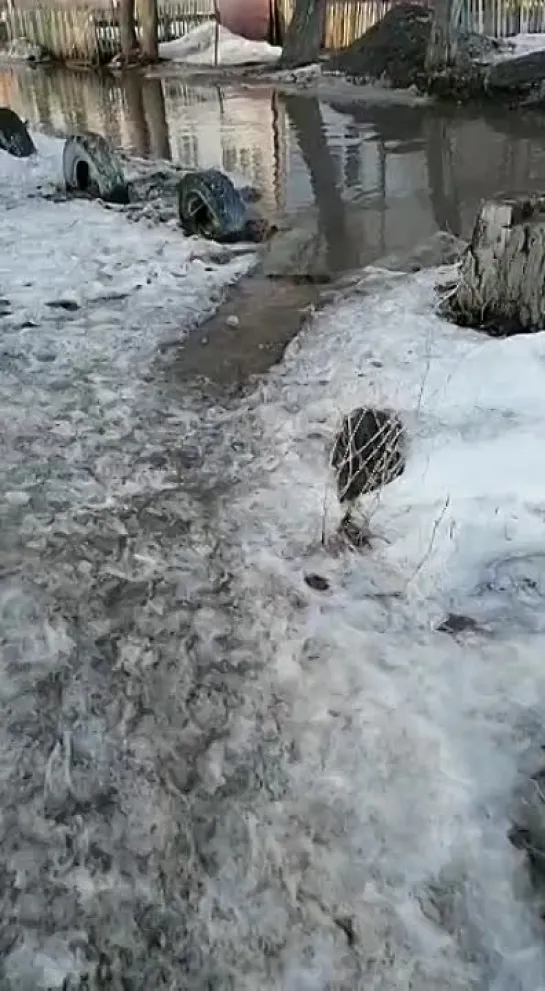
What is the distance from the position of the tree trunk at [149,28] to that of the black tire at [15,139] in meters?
11.1

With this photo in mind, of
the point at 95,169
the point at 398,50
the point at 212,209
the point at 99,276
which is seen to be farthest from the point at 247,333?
the point at 398,50

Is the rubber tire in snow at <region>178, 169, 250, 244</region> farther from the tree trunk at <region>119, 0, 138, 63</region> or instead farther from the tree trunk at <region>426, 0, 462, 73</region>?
the tree trunk at <region>119, 0, 138, 63</region>

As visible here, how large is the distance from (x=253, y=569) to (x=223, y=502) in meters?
0.54

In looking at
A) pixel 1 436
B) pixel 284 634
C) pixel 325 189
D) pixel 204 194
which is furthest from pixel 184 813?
pixel 325 189

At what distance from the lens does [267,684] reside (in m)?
2.92

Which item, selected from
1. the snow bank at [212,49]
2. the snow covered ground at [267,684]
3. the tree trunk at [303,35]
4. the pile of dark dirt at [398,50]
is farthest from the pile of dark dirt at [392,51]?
the snow covered ground at [267,684]

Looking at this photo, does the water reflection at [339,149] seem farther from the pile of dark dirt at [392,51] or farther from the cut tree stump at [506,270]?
the pile of dark dirt at [392,51]

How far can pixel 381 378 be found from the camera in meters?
4.87

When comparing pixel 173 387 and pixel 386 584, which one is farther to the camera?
pixel 173 387

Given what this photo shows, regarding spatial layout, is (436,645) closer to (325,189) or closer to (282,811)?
(282,811)

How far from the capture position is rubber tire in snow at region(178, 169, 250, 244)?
7496 millimetres

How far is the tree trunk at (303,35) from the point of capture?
18062 mm

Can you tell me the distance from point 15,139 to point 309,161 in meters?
3.67

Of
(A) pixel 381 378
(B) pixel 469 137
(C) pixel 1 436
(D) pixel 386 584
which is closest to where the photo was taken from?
(D) pixel 386 584
